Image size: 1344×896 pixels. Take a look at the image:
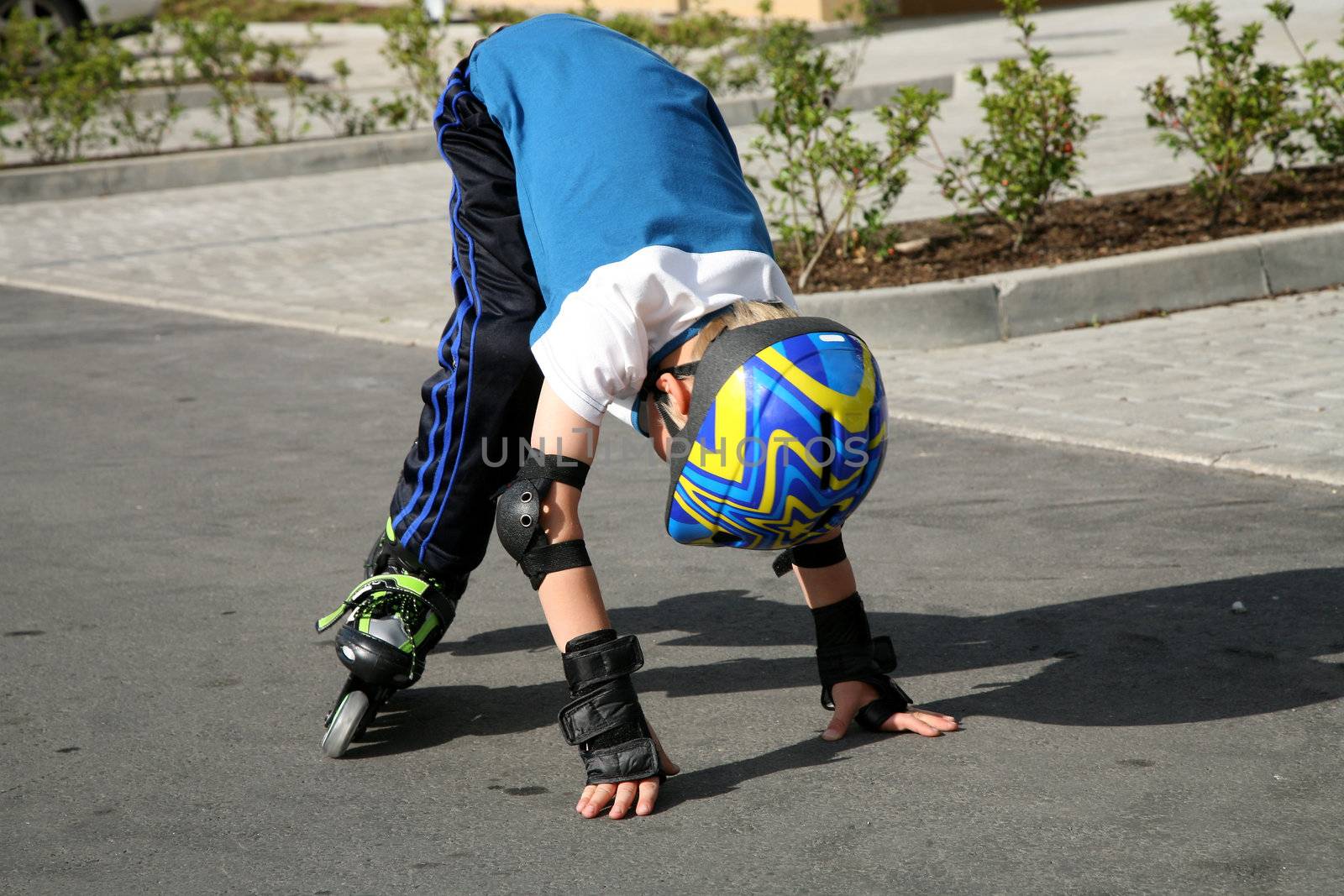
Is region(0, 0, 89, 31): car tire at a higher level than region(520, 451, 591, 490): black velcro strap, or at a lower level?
higher

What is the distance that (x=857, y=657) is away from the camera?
315 centimetres

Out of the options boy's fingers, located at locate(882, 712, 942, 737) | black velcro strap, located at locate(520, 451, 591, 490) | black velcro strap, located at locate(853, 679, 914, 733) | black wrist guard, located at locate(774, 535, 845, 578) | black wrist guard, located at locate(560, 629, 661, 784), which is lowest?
boy's fingers, located at locate(882, 712, 942, 737)

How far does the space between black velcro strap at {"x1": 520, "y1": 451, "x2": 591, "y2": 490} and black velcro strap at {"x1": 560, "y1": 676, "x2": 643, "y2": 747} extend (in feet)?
1.25

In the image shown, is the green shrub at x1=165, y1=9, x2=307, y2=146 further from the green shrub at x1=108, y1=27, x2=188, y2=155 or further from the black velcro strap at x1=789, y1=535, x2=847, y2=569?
the black velcro strap at x1=789, y1=535, x2=847, y2=569

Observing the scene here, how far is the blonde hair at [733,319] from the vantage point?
2705 millimetres

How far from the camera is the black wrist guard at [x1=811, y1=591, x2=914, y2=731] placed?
3.15 m

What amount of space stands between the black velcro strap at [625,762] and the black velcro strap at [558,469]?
50 centimetres

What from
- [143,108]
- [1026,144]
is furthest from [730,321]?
[143,108]

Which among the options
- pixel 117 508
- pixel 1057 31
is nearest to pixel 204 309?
pixel 117 508

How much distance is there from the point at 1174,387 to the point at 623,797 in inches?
143

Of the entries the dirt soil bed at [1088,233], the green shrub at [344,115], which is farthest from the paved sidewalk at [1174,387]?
the green shrub at [344,115]

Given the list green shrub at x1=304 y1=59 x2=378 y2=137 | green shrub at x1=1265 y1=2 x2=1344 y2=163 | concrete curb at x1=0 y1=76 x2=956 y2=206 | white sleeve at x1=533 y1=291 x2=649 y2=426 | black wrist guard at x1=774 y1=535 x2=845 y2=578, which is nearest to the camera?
white sleeve at x1=533 y1=291 x2=649 y2=426

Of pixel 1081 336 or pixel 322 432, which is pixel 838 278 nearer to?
pixel 1081 336

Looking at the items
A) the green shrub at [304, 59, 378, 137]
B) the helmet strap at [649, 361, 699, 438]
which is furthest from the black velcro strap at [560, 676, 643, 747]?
the green shrub at [304, 59, 378, 137]
